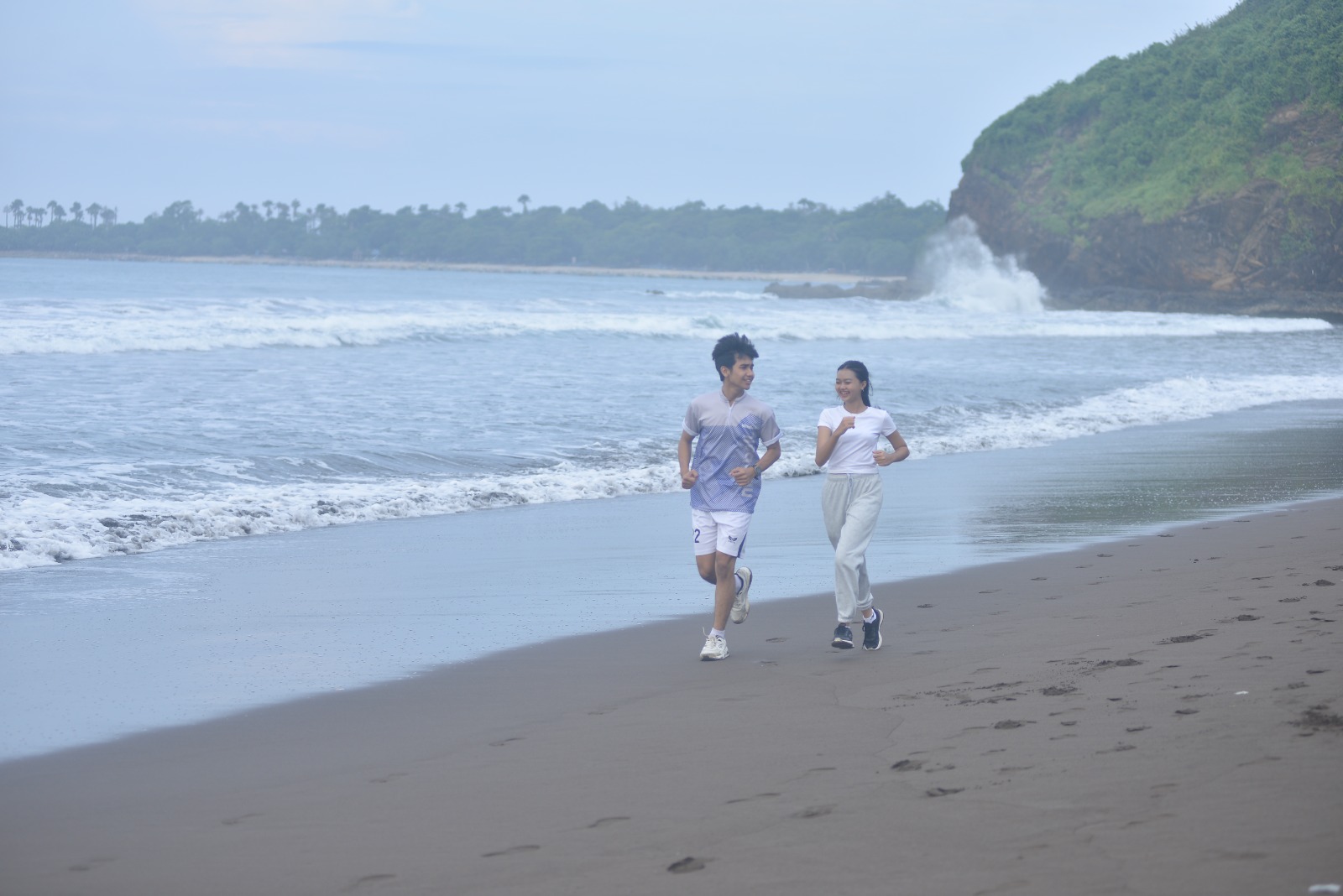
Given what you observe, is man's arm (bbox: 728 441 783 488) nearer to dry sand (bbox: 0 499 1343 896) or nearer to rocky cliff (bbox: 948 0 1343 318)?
dry sand (bbox: 0 499 1343 896)

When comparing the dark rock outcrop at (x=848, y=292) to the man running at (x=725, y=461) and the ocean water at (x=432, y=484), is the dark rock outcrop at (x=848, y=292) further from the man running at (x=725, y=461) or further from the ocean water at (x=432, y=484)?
the man running at (x=725, y=461)

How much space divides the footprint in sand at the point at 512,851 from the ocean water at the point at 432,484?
7.51ft

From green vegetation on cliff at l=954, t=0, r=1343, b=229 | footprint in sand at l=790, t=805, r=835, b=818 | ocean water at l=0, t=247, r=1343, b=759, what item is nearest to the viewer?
footprint in sand at l=790, t=805, r=835, b=818

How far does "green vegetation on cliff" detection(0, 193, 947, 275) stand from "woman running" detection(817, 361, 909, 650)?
15054 centimetres

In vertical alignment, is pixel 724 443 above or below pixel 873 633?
above

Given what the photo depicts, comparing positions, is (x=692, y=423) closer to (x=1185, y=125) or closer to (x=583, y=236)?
(x=1185, y=125)

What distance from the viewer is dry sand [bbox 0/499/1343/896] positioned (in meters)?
3.30

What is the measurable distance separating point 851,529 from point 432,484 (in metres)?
6.75

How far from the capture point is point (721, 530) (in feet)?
21.2

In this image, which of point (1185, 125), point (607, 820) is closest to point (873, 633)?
point (607, 820)

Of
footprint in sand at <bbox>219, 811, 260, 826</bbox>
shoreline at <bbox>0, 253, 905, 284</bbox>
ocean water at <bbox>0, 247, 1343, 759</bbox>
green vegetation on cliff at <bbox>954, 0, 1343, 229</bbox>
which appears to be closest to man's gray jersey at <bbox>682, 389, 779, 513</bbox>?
ocean water at <bbox>0, 247, 1343, 759</bbox>

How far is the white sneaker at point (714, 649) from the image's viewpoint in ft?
21.1

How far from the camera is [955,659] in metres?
6.15

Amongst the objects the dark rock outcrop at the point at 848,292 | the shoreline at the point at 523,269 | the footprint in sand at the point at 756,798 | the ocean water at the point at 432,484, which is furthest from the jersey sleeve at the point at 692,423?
the shoreline at the point at 523,269
